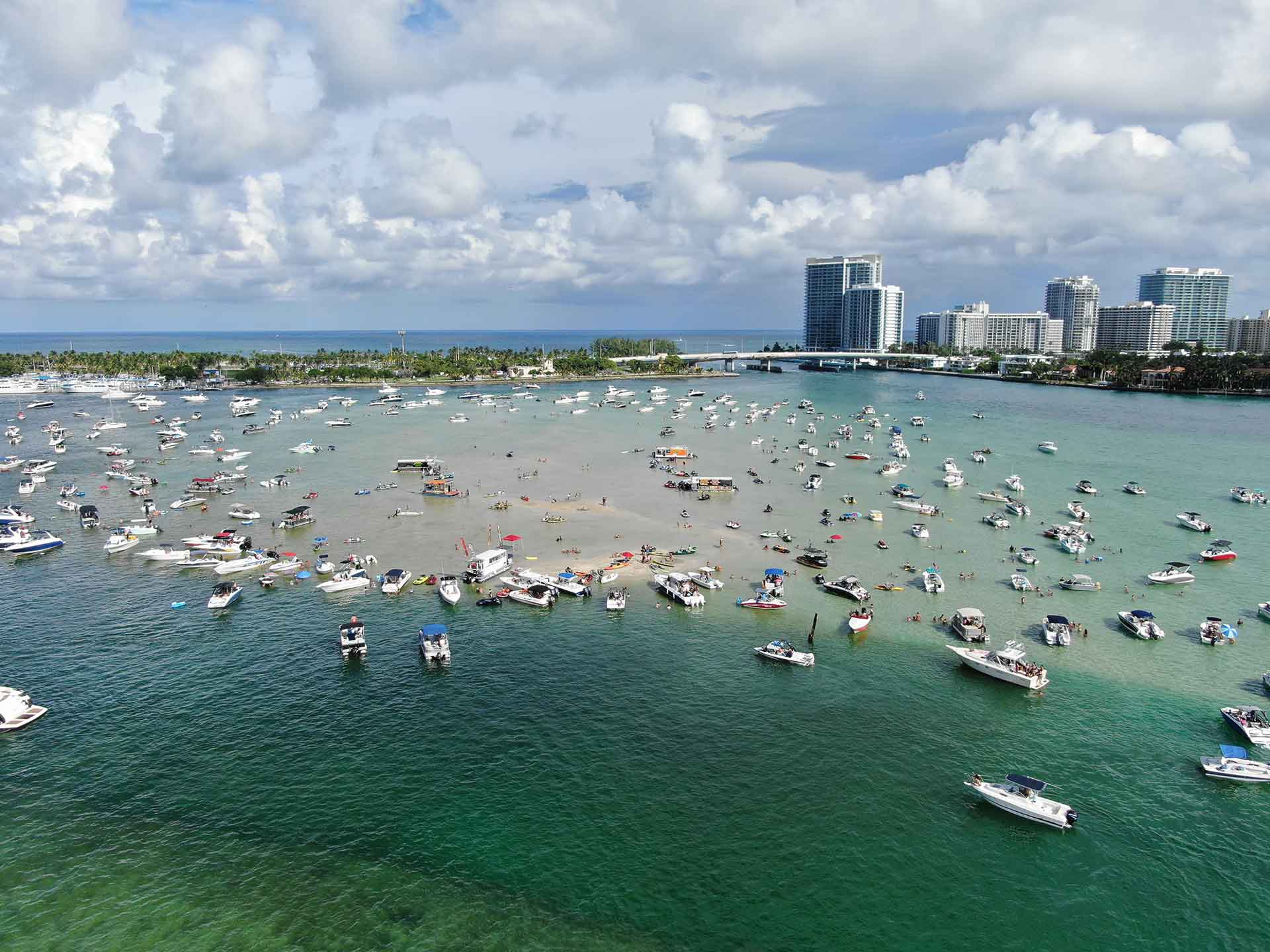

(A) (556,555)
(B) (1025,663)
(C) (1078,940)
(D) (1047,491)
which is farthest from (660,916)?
(D) (1047,491)

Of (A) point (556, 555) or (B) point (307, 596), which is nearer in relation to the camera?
(B) point (307, 596)

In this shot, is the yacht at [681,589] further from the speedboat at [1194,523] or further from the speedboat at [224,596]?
the speedboat at [1194,523]

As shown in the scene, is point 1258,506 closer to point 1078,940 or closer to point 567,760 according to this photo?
point 1078,940

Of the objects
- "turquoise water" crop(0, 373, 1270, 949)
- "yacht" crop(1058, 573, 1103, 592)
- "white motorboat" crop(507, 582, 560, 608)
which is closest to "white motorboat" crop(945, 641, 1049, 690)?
"turquoise water" crop(0, 373, 1270, 949)

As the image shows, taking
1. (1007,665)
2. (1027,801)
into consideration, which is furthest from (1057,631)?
(1027,801)

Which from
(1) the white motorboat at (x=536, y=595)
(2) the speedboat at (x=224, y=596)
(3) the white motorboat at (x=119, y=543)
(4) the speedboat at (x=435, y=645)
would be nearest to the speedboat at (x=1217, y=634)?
(1) the white motorboat at (x=536, y=595)

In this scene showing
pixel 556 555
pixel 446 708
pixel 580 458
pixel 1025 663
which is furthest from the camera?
Answer: pixel 580 458
